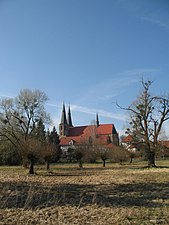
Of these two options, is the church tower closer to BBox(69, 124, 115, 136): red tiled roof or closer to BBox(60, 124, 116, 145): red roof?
BBox(60, 124, 116, 145): red roof

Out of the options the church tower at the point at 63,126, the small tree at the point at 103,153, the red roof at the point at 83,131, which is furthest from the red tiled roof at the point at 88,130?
the small tree at the point at 103,153

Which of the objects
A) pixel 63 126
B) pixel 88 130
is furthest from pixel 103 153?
pixel 63 126

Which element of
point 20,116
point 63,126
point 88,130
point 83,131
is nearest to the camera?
point 20,116

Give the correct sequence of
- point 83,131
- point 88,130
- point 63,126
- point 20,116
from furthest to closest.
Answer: point 63,126
point 83,131
point 88,130
point 20,116

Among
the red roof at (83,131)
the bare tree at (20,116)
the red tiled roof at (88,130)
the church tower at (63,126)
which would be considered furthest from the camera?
the church tower at (63,126)

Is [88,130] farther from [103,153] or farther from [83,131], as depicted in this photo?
[103,153]

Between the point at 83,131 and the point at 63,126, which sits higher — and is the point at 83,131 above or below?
below

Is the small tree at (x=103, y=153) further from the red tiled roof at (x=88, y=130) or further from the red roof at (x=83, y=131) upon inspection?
the red tiled roof at (x=88, y=130)

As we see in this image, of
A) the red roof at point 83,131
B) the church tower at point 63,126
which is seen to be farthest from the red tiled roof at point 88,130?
the church tower at point 63,126

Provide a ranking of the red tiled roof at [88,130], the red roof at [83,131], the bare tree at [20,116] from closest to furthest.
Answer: the bare tree at [20,116] < the red roof at [83,131] < the red tiled roof at [88,130]

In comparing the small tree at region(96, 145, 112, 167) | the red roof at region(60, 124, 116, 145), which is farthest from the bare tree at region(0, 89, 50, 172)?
the red roof at region(60, 124, 116, 145)

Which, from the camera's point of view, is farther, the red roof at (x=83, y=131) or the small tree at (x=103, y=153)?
the red roof at (x=83, y=131)

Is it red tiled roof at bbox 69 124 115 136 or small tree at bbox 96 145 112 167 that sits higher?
red tiled roof at bbox 69 124 115 136

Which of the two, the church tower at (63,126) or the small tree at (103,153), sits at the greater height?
the church tower at (63,126)
